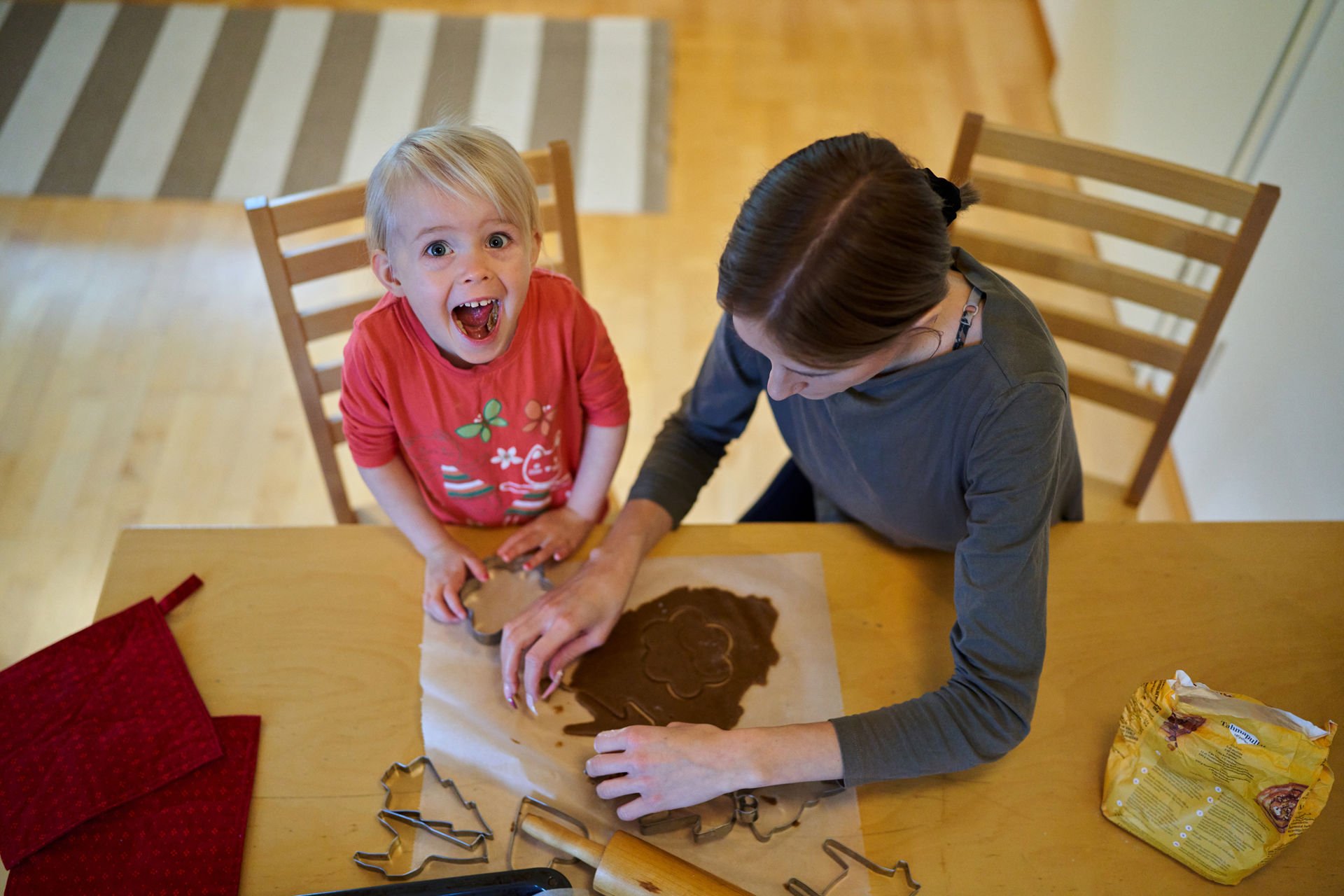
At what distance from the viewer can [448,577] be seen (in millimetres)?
1074

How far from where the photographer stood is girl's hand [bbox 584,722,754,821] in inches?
35.7

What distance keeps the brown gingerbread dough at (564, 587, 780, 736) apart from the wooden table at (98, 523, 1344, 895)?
3.1 inches

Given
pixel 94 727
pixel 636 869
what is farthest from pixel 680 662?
pixel 94 727

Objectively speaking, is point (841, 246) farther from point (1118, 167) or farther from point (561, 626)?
point (1118, 167)

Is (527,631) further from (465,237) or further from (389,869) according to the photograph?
(465,237)

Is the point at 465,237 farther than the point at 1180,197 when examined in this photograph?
No

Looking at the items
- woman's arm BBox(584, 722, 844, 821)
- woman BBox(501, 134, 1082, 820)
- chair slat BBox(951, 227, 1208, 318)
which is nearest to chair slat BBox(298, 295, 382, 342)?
woman BBox(501, 134, 1082, 820)

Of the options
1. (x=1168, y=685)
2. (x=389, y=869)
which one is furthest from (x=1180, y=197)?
(x=389, y=869)

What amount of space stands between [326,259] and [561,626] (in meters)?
0.61

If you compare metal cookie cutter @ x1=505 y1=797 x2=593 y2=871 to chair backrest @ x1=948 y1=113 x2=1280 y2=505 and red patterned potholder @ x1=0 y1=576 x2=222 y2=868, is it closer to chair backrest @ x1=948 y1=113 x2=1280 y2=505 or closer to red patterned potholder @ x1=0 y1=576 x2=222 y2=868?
red patterned potholder @ x1=0 y1=576 x2=222 y2=868

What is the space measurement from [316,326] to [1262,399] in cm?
170

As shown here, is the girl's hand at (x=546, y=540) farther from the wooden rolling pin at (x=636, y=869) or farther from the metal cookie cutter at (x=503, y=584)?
the wooden rolling pin at (x=636, y=869)

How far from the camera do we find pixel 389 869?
2.89ft

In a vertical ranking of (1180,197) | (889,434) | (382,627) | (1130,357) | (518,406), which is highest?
(1180,197)
